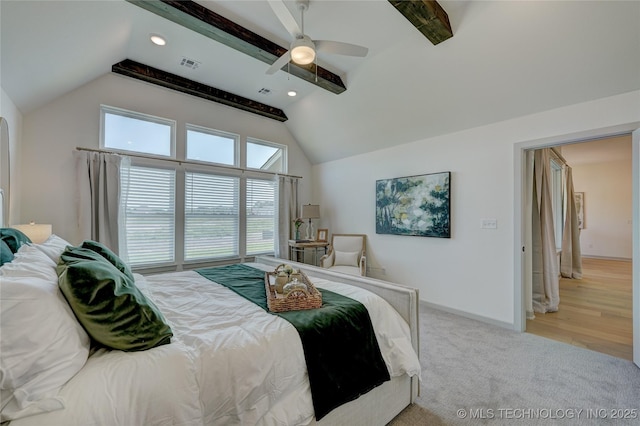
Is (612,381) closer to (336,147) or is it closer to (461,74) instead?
(461,74)

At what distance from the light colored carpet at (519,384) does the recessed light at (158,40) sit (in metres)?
4.17

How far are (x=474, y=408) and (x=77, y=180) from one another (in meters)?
4.56

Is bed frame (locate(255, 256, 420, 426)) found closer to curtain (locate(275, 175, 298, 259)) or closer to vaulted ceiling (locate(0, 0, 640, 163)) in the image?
vaulted ceiling (locate(0, 0, 640, 163))

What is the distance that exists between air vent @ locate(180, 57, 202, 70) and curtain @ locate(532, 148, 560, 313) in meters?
4.73

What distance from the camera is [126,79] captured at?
11.8 feet

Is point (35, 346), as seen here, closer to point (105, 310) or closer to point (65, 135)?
point (105, 310)

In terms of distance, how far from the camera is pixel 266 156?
5.05m

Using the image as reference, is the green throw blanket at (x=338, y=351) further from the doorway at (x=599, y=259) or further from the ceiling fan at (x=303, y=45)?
the doorway at (x=599, y=259)

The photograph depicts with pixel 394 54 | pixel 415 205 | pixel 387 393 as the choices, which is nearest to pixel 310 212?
pixel 415 205

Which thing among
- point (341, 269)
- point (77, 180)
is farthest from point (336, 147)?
point (77, 180)

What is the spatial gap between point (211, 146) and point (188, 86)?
90 cm

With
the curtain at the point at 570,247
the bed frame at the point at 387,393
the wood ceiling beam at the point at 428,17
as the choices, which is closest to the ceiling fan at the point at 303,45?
the wood ceiling beam at the point at 428,17

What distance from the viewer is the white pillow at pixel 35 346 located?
814 mm

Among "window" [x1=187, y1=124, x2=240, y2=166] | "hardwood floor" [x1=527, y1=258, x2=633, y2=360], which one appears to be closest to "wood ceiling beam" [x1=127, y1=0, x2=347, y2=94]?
"window" [x1=187, y1=124, x2=240, y2=166]
